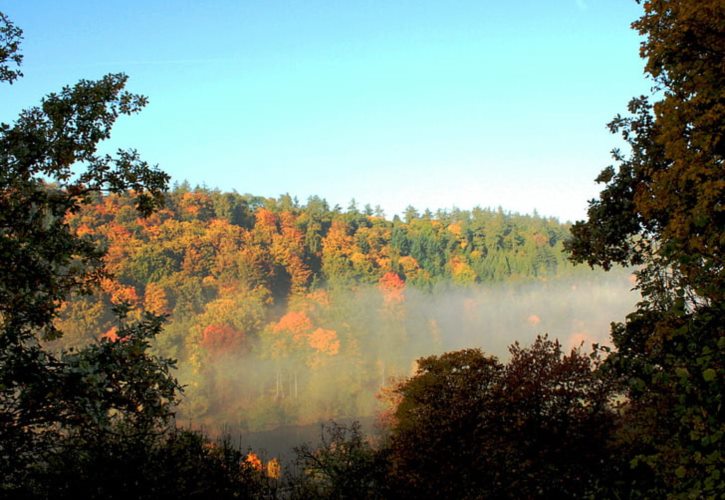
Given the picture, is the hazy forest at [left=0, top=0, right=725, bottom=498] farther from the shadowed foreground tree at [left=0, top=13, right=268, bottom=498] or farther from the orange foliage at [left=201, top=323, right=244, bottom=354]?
the orange foliage at [left=201, top=323, right=244, bottom=354]

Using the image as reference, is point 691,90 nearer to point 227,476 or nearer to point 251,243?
point 227,476

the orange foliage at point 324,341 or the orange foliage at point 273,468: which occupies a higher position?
the orange foliage at point 324,341

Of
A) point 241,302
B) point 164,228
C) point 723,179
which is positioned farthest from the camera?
point 164,228

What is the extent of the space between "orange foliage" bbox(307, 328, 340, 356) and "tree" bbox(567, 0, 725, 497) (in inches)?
4252

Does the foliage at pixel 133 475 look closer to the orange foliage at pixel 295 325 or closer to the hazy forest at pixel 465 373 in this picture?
the hazy forest at pixel 465 373

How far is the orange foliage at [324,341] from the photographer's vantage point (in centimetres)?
12356

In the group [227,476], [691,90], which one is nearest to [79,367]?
[691,90]

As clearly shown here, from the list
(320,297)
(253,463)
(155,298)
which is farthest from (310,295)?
(253,463)

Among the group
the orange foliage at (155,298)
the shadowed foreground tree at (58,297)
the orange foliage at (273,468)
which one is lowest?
the orange foliage at (273,468)

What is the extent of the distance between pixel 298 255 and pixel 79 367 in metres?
137

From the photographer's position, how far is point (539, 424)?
2600 cm

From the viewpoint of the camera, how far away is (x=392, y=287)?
14625 centimetres

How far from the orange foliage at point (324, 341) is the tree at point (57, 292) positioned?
373 feet

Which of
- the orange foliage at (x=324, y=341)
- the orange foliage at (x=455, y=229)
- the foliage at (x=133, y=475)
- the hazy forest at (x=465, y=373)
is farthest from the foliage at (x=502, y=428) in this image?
the orange foliage at (x=455, y=229)
